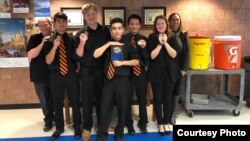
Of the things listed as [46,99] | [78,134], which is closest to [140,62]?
[78,134]

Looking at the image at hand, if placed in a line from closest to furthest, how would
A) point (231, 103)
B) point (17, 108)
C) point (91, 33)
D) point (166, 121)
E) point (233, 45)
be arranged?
point (91, 33), point (166, 121), point (233, 45), point (231, 103), point (17, 108)

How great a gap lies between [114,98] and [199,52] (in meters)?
1.40

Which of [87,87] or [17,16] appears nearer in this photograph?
[87,87]

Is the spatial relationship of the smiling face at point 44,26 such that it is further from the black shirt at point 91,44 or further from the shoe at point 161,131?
the shoe at point 161,131

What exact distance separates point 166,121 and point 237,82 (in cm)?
183

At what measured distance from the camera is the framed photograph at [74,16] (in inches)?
164

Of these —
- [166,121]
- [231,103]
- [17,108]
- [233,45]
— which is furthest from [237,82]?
[17,108]

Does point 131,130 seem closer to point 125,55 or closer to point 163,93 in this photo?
point 163,93

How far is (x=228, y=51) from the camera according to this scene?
3.77m

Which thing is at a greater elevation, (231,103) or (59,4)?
(59,4)

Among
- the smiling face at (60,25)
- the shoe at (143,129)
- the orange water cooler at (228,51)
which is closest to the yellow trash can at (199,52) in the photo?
the orange water cooler at (228,51)

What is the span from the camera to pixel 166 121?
348 cm

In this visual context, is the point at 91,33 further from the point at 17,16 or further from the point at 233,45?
the point at 233,45

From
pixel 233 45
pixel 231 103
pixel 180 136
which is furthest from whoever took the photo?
pixel 231 103
